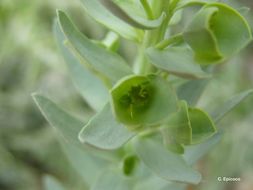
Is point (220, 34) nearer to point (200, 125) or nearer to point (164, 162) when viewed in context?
point (200, 125)

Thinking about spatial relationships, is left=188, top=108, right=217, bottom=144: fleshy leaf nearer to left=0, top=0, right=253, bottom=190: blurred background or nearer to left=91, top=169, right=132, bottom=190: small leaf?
left=91, top=169, right=132, bottom=190: small leaf

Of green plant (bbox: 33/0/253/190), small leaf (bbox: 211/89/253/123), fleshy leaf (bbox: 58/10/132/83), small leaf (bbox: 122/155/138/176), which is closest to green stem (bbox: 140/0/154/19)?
green plant (bbox: 33/0/253/190)

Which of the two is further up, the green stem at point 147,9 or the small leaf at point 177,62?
the green stem at point 147,9

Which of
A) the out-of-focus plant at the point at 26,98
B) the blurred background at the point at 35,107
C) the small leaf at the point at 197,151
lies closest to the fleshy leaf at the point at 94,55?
the small leaf at the point at 197,151

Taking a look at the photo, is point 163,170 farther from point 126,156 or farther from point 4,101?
point 4,101

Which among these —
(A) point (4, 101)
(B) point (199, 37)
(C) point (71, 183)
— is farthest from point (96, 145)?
(A) point (4, 101)

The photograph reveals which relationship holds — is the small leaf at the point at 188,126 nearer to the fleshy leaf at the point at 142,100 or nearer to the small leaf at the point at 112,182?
the fleshy leaf at the point at 142,100
